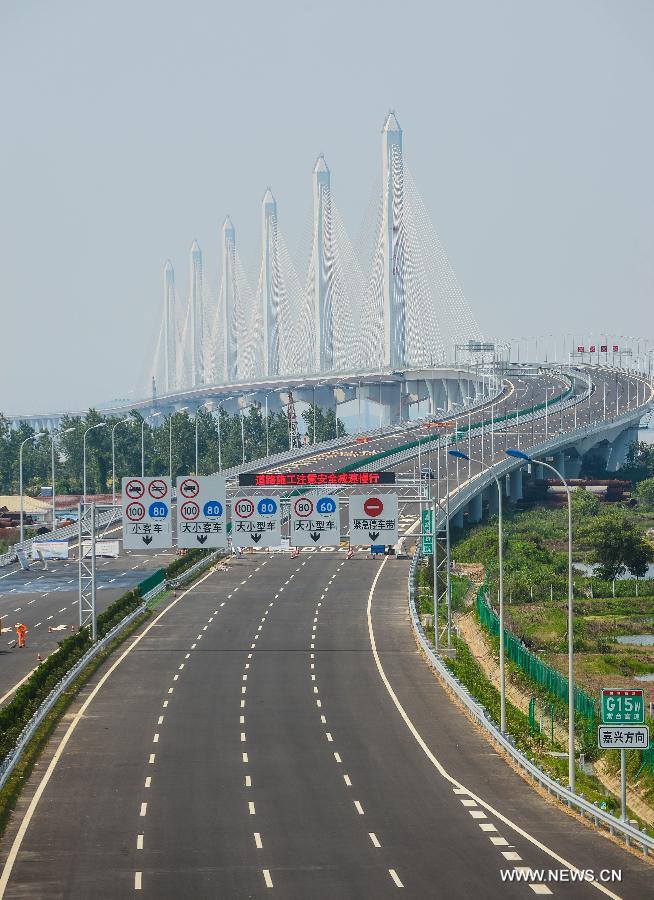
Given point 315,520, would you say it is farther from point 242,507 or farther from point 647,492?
point 647,492

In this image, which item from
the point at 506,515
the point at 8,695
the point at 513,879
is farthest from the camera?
the point at 506,515

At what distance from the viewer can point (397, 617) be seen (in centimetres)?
9062

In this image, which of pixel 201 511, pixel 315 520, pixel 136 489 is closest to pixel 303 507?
pixel 315 520

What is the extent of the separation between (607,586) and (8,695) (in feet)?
196

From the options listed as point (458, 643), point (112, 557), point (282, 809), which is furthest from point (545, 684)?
point (112, 557)

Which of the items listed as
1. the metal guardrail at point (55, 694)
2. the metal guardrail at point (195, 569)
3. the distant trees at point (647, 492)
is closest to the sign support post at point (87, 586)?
the metal guardrail at point (55, 694)

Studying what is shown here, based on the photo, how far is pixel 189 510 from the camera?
8281 cm

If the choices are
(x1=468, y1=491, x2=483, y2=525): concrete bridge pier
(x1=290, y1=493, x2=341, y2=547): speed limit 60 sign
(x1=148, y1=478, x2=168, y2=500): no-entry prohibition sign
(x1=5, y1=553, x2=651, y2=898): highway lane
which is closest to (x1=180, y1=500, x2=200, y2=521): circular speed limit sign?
(x1=148, y1=478, x2=168, y2=500): no-entry prohibition sign

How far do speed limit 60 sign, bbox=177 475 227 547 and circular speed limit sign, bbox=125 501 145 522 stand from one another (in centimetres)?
204

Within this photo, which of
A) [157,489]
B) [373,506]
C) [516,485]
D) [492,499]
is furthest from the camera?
[516,485]

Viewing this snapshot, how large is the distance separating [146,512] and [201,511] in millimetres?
2847

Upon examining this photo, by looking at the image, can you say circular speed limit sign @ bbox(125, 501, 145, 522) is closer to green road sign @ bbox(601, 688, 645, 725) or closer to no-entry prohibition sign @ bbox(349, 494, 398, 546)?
no-entry prohibition sign @ bbox(349, 494, 398, 546)

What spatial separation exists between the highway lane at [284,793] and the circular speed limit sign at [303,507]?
8.36m

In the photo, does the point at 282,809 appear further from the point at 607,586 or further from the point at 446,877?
the point at 607,586
